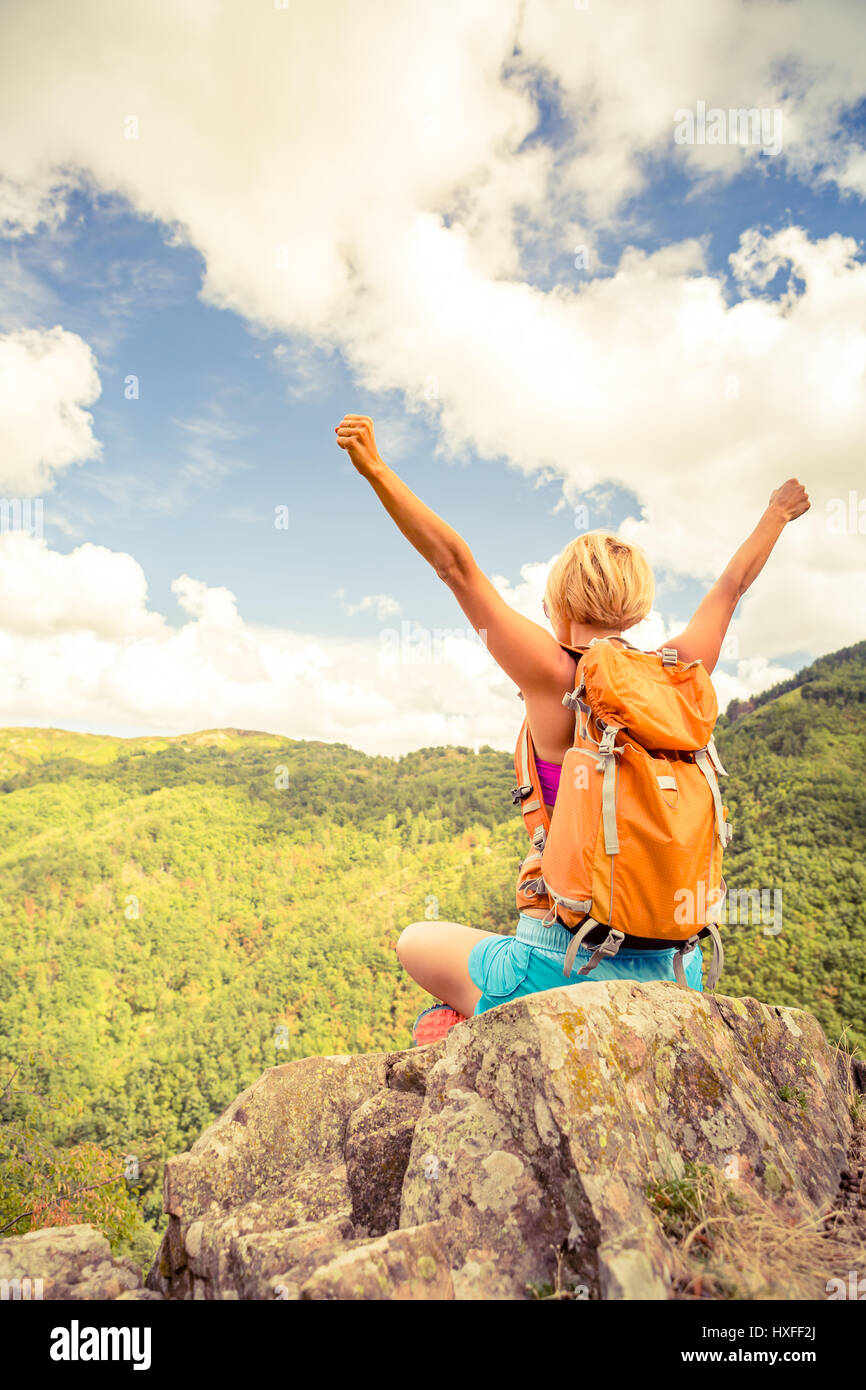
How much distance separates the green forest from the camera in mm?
18453

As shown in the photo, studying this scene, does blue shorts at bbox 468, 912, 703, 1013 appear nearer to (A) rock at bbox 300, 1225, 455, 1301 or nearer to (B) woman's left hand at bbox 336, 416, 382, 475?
(A) rock at bbox 300, 1225, 455, 1301

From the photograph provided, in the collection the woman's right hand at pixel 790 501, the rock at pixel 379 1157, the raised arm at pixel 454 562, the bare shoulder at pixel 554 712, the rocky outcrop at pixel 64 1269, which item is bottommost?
the rocky outcrop at pixel 64 1269

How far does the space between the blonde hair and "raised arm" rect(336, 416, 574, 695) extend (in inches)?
14.1

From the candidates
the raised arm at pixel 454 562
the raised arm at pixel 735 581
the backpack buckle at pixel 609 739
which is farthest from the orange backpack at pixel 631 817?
the raised arm at pixel 735 581

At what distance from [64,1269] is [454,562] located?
2.94m

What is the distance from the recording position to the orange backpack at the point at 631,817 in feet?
7.04

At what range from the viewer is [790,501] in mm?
3219

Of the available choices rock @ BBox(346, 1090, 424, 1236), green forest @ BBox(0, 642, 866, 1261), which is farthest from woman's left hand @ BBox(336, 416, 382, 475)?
green forest @ BBox(0, 642, 866, 1261)

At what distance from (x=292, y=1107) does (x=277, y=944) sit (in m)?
45.0

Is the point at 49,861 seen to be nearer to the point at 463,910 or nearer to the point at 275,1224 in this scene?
the point at 463,910

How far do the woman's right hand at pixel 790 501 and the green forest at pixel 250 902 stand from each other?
51.6ft

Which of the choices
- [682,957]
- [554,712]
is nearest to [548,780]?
[554,712]

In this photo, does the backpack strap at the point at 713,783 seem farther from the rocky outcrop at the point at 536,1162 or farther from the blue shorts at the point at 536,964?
the rocky outcrop at the point at 536,1162
